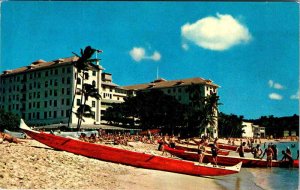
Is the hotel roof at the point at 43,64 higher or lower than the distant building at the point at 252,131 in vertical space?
higher

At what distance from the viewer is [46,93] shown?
165 feet

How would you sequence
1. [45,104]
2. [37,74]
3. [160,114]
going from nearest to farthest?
[45,104] < [37,74] < [160,114]

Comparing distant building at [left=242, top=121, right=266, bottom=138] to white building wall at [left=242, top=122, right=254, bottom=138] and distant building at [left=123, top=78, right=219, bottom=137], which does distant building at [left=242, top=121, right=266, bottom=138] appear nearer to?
white building wall at [left=242, top=122, right=254, bottom=138]

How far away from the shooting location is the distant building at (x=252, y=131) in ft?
336

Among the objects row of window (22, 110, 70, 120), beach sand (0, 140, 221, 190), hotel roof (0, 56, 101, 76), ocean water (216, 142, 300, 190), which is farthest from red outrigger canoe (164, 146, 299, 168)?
hotel roof (0, 56, 101, 76)

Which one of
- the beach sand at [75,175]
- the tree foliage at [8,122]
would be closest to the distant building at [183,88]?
the tree foliage at [8,122]

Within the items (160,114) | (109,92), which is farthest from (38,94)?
(160,114)

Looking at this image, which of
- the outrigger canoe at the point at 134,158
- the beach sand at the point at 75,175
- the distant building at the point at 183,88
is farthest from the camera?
the distant building at the point at 183,88

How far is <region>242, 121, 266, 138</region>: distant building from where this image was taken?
10239 centimetres

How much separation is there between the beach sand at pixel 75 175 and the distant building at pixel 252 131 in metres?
89.5

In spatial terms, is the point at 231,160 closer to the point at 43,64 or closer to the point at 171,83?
the point at 43,64

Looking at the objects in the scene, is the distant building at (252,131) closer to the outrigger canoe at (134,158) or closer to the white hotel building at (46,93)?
the white hotel building at (46,93)

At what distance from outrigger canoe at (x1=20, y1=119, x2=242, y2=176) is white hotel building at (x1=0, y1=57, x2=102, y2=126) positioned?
33007 mm

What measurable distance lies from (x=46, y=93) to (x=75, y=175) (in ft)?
136
